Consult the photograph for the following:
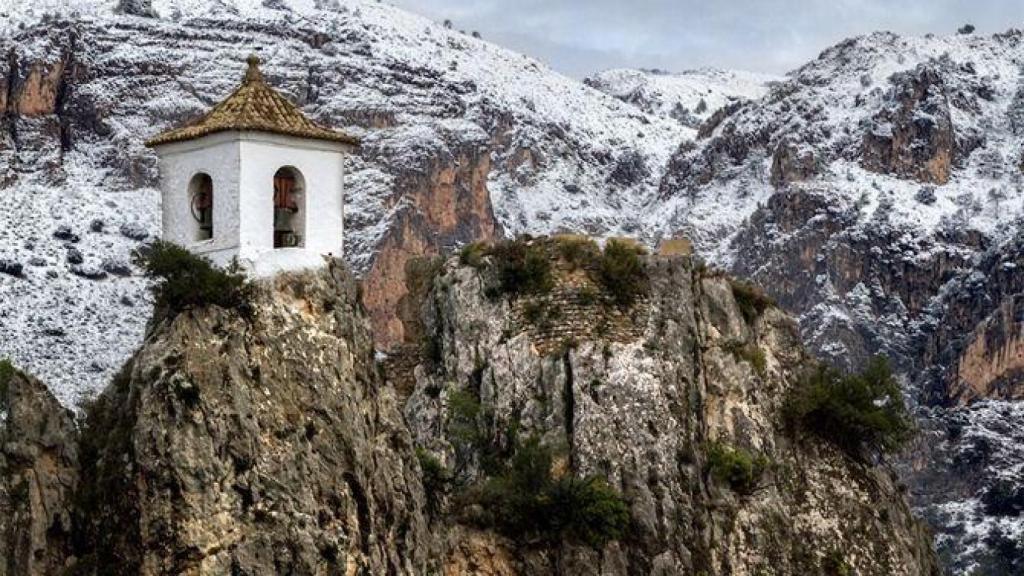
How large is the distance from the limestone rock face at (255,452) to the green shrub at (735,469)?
15.3 metres

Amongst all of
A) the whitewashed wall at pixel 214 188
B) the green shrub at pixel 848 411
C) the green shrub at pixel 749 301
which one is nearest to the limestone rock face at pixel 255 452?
the whitewashed wall at pixel 214 188

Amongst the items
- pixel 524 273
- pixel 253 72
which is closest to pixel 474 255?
pixel 524 273

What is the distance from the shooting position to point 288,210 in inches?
2276

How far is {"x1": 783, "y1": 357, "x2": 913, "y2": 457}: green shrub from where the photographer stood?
246 ft

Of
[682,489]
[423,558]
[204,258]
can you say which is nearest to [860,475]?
[682,489]

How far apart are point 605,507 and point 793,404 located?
30.5 ft

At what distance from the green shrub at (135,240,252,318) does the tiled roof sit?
2878 millimetres

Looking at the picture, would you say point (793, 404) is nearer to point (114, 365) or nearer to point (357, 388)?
point (357, 388)

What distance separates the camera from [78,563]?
5366 centimetres

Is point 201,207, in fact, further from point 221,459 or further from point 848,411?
point 848,411

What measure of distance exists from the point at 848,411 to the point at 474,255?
1099 cm

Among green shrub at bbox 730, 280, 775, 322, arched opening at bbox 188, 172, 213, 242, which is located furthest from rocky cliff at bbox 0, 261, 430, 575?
green shrub at bbox 730, 280, 775, 322

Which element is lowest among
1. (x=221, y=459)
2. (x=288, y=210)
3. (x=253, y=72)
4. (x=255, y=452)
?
(x=221, y=459)

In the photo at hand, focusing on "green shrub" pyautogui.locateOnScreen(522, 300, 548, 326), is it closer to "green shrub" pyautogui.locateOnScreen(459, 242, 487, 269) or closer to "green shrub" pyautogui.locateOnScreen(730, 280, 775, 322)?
"green shrub" pyautogui.locateOnScreen(459, 242, 487, 269)
